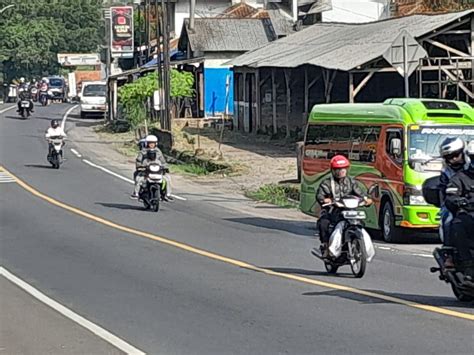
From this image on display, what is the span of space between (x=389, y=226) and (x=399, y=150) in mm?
1340

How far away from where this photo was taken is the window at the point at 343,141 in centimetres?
2000

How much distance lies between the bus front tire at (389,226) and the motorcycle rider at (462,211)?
26.5 ft

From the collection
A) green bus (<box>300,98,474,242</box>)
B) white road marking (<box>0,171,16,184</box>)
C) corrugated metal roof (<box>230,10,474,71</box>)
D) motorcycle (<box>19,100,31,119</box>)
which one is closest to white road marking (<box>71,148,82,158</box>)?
corrugated metal roof (<box>230,10,474,71</box>)

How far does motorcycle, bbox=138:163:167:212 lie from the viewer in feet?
78.5

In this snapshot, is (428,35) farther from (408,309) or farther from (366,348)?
(366,348)

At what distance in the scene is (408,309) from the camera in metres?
11.3

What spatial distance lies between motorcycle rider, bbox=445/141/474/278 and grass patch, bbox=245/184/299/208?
47.6ft

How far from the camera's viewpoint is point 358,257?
542 inches

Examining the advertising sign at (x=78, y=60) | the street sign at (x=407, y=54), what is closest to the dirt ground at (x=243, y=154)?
the street sign at (x=407, y=54)

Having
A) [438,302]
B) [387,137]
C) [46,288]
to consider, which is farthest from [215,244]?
[438,302]

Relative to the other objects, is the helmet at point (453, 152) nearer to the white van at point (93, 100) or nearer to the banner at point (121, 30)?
the white van at point (93, 100)

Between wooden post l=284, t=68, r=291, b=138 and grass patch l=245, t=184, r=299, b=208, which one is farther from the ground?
wooden post l=284, t=68, r=291, b=138

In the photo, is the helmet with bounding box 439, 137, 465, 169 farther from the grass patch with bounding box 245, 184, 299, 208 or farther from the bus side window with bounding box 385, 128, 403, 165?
the grass patch with bounding box 245, 184, 299, 208

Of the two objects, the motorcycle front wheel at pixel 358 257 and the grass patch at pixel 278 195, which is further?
the grass patch at pixel 278 195
